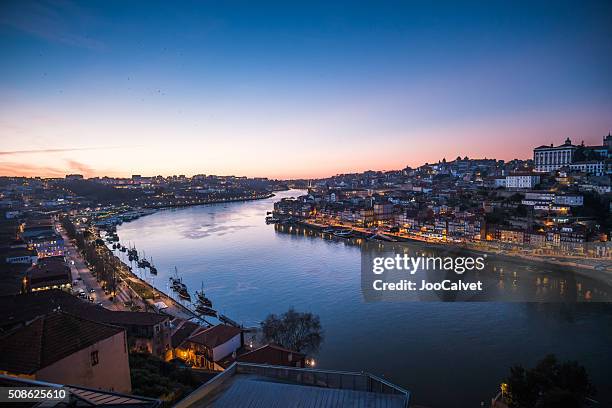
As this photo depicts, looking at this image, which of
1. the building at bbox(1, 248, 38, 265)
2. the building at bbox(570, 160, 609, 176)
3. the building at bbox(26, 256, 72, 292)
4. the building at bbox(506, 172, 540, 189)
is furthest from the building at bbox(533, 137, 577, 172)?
the building at bbox(1, 248, 38, 265)

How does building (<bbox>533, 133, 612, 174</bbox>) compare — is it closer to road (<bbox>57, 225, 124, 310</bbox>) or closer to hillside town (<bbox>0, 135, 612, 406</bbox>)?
hillside town (<bbox>0, 135, 612, 406</bbox>)

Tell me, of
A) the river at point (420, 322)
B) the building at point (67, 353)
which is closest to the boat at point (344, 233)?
the river at point (420, 322)

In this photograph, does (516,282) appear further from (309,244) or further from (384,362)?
(309,244)

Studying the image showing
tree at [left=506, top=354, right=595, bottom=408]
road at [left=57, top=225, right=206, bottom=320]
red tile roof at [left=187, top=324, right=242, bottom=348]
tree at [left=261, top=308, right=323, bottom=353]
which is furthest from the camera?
road at [left=57, top=225, right=206, bottom=320]

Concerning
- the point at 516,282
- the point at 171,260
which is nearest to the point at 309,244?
the point at 171,260

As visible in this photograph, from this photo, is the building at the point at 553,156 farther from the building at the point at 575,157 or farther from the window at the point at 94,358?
the window at the point at 94,358

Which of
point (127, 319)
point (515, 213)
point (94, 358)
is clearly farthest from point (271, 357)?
point (515, 213)
